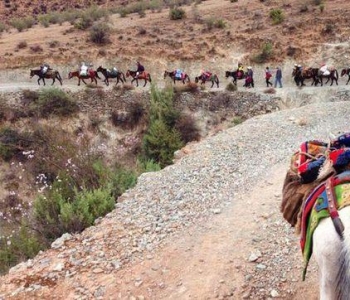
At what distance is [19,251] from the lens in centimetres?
820

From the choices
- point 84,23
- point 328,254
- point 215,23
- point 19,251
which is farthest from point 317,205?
point 84,23

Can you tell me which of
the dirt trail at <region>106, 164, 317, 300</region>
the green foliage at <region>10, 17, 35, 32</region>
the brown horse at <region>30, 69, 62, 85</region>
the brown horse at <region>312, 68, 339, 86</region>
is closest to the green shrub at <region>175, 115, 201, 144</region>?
the brown horse at <region>312, 68, 339, 86</region>

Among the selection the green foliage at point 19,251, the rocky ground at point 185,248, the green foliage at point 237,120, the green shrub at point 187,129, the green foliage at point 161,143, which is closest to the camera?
the rocky ground at point 185,248

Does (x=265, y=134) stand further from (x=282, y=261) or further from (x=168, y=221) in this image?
(x=282, y=261)

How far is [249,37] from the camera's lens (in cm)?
3039

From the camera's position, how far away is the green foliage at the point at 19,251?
Answer: 7828 millimetres

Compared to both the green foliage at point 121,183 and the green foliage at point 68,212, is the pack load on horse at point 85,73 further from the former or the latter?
the green foliage at point 68,212

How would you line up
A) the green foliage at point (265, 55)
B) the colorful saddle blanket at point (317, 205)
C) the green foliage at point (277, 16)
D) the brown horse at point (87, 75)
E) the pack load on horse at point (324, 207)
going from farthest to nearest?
the green foliage at point (277, 16) → the green foliage at point (265, 55) → the brown horse at point (87, 75) → the colorful saddle blanket at point (317, 205) → the pack load on horse at point (324, 207)

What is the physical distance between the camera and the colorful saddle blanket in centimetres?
310

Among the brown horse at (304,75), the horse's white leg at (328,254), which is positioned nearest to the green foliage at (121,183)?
the horse's white leg at (328,254)

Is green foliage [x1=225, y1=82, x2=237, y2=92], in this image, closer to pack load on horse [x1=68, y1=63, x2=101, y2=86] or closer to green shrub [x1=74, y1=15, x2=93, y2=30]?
pack load on horse [x1=68, y1=63, x2=101, y2=86]

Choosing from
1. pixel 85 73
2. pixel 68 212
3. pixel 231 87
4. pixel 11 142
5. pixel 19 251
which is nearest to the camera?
pixel 68 212

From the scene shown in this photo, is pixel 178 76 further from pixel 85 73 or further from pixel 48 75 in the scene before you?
pixel 48 75

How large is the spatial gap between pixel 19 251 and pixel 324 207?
6.40m
